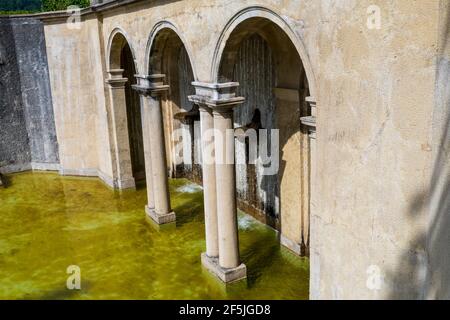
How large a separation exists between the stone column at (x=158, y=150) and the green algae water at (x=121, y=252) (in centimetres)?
40

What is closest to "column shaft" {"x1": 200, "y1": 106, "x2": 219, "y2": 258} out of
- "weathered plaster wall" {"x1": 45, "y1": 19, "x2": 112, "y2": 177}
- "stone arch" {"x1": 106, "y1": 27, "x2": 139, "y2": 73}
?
"stone arch" {"x1": 106, "y1": 27, "x2": 139, "y2": 73}

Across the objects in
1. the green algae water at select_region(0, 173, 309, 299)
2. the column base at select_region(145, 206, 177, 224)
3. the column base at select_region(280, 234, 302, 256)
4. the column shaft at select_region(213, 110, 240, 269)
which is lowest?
the green algae water at select_region(0, 173, 309, 299)

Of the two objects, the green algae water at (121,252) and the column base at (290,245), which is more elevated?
the column base at (290,245)

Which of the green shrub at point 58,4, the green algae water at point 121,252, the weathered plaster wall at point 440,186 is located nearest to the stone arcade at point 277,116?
the weathered plaster wall at point 440,186

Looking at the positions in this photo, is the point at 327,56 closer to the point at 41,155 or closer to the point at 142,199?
the point at 142,199

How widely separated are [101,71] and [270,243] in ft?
25.2

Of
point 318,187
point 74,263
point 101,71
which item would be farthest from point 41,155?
point 318,187

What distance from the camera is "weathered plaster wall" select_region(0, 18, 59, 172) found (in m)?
16.4

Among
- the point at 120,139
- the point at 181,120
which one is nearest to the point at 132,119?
the point at 120,139

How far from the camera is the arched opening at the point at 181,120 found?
14469 millimetres

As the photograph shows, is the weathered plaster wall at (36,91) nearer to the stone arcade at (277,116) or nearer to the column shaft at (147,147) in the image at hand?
the stone arcade at (277,116)

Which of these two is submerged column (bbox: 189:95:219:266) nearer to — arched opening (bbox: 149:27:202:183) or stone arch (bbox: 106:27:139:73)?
stone arch (bbox: 106:27:139:73)

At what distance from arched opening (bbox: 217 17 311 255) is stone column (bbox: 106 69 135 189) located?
433 cm

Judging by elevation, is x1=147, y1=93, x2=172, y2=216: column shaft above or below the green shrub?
below
